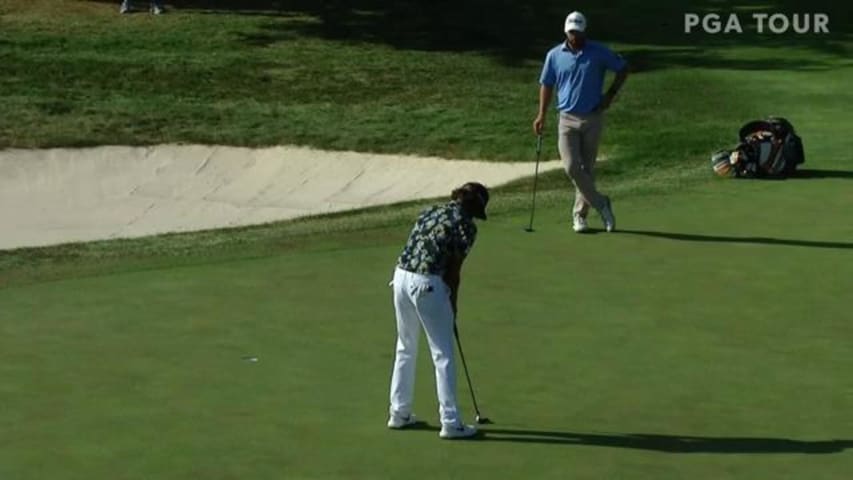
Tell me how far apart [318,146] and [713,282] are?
42.7 feet

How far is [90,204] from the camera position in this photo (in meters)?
29.9

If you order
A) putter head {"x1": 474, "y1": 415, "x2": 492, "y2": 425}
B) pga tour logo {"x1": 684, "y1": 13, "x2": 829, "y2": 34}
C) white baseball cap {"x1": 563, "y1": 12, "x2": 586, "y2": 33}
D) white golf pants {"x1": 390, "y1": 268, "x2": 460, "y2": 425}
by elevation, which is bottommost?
putter head {"x1": 474, "y1": 415, "x2": 492, "y2": 425}

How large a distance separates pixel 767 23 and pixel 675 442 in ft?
99.9

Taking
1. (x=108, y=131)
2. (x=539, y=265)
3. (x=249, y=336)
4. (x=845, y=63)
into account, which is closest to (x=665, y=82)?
(x=845, y=63)

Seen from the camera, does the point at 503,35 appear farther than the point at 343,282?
Yes

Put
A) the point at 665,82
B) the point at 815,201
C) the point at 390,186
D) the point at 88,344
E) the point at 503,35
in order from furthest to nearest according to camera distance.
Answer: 1. the point at 503,35
2. the point at 665,82
3. the point at 390,186
4. the point at 815,201
5. the point at 88,344

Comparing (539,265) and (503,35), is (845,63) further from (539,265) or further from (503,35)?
(539,265)

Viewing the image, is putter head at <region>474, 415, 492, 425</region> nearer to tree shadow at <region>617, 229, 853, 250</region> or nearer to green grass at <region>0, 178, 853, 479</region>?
green grass at <region>0, 178, 853, 479</region>

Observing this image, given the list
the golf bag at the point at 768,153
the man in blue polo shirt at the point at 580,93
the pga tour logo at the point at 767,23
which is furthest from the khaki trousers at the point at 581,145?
the pga tour logo at the point at 767,23

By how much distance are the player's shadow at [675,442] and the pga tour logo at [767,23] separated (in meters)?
28.8

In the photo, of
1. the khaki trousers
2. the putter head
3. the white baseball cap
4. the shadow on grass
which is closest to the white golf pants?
the putter head

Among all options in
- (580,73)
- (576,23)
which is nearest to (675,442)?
(576,23)

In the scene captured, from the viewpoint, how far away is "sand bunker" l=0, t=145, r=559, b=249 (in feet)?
94.0

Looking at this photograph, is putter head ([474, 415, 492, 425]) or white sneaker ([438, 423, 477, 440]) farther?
putter head ([474, 415, 492, 425])
